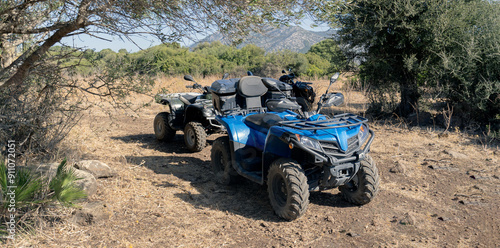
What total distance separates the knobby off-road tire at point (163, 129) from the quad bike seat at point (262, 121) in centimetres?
337

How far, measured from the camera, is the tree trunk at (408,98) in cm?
1055

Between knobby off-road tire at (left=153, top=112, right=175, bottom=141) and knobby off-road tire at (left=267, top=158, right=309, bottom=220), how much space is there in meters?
4.21

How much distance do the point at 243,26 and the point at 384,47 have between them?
21.9 ft

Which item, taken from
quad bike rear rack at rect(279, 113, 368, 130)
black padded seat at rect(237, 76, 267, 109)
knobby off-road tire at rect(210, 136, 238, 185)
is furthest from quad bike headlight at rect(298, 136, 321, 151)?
black padded seat at rect(237, 76, 267, 109)

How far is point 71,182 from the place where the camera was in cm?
420

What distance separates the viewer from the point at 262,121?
16.7ft

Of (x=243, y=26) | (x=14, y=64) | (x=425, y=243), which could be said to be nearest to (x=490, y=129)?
(x=425, y=243)

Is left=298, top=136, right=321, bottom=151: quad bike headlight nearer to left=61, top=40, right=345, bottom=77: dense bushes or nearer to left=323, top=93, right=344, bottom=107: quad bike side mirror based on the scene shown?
left=323, top=93, right=344, bottom=107: quad bike side mirror

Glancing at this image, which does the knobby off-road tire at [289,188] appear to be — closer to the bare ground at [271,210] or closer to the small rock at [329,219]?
the bare ground at [271,210]

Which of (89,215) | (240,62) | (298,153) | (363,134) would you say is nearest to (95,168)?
(89,215)

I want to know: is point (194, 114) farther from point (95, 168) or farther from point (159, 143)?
point (95, 168)

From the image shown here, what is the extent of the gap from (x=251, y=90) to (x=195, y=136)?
178 centimetres

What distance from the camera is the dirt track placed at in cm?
411

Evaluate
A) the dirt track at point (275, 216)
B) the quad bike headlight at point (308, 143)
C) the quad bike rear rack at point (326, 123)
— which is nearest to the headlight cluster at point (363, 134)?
the quad bike rear rack at point (326, 123)
